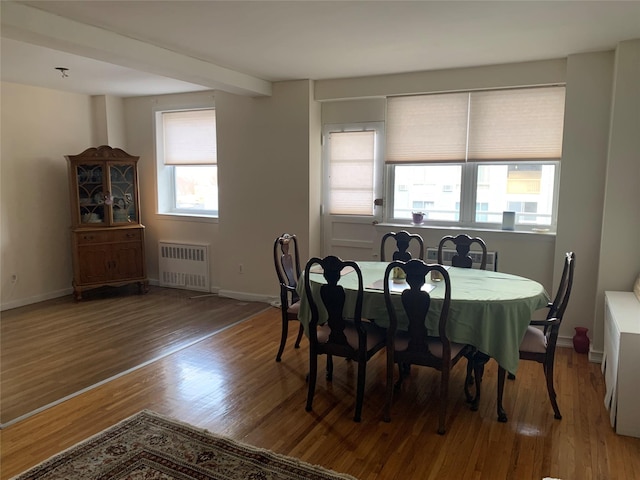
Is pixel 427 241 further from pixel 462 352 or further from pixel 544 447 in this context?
pixel 544 447

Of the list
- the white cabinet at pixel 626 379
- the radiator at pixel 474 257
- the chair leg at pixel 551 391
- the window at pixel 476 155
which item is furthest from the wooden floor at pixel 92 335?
the white cabinet at pixel 626 379

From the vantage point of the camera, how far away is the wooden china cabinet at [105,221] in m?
5.83

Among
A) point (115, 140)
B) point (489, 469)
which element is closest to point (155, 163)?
point (115, 140)

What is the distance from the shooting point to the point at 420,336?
294 cm

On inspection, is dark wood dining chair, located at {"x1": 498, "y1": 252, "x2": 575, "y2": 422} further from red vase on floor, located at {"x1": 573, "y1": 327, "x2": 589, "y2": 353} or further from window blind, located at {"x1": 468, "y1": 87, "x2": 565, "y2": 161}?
window blind, located at {"x1": 468, "y1": 87, "x2": 565, "y2": 161}

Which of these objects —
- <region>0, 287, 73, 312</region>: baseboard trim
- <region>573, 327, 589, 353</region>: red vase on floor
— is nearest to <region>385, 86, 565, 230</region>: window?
<region>573, 327, 589, 353</region>: red vase on floor

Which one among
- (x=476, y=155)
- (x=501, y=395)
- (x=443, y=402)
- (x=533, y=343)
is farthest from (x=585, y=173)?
(x=443, y=402)

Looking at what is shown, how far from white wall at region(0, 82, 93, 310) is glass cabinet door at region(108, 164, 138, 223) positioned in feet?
2.01

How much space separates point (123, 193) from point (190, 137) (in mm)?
1131

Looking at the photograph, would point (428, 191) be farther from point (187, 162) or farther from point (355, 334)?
point (187, 162)

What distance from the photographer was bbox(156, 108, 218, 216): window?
6199mm

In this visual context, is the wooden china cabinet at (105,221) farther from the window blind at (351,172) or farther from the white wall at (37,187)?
the window blind at (351,172)

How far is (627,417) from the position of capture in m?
2.84

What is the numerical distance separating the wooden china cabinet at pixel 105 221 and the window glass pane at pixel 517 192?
423 cm
